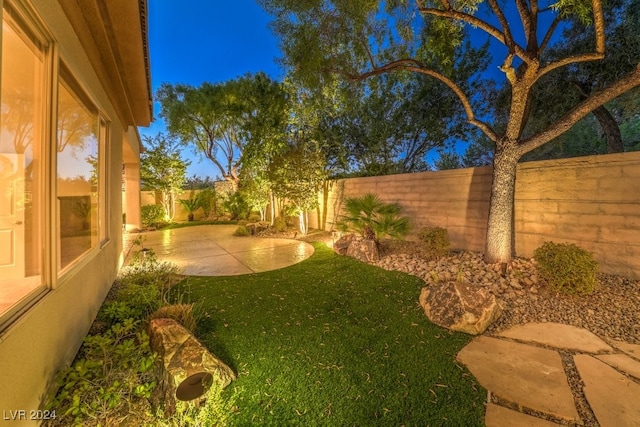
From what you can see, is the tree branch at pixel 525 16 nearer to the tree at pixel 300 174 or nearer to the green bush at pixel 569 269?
the green bush at pixel 569 269

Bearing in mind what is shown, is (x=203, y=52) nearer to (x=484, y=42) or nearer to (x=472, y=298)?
(x=484, y=42)

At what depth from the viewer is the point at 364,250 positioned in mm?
5449

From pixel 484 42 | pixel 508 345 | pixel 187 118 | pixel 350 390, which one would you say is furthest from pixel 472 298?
pixel 187 118

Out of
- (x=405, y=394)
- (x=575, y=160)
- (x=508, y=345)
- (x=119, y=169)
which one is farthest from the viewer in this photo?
(x=119, y=169)

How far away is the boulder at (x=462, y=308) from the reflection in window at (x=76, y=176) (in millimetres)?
3469

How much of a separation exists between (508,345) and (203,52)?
54.5 metres

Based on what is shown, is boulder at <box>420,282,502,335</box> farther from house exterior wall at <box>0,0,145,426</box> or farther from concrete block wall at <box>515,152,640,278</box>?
house exterior wall at <box>0,0,145,426</box>

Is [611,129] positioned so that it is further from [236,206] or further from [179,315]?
[236,206]

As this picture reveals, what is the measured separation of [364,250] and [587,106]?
392cm

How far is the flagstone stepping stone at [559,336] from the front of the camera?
245 centimetres

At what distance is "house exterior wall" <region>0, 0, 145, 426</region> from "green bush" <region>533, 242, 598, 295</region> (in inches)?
185

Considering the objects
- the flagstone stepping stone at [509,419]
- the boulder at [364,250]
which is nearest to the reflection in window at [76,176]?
the flagstone stepping stone at [509,419]

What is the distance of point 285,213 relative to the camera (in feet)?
29.5

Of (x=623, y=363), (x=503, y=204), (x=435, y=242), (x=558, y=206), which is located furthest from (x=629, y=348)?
Answer: (x=435, y=242)
